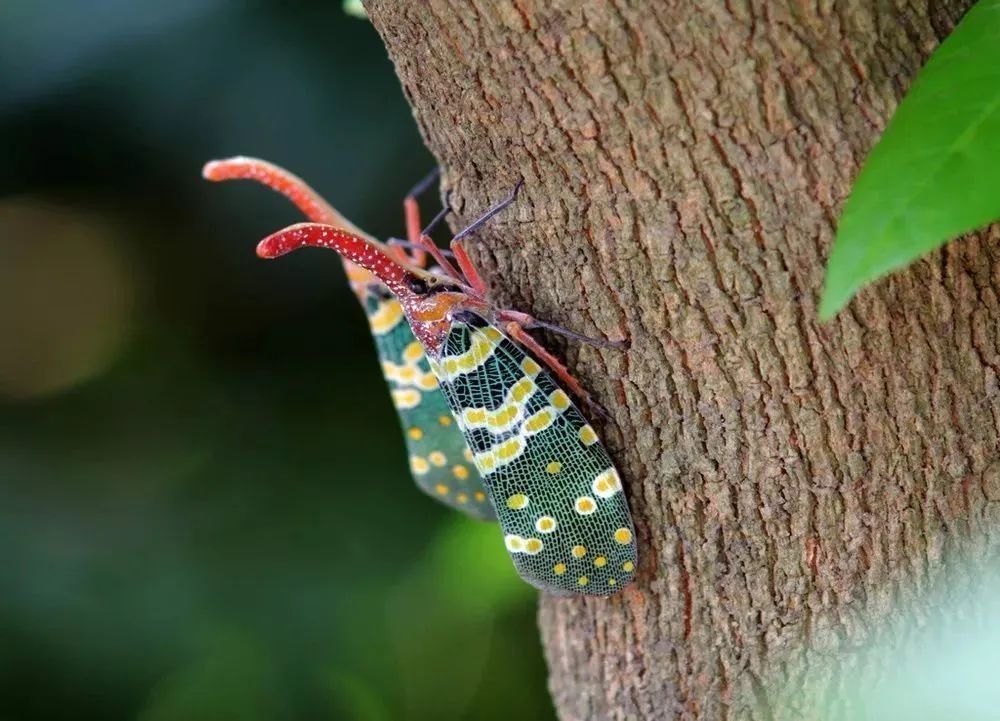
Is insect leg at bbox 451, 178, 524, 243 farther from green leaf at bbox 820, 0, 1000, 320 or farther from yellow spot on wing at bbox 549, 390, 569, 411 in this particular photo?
green leaf at bbox 820, 0, 1000, 320

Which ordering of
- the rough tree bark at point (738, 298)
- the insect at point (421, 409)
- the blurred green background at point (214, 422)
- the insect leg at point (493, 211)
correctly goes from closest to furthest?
1. the rough tree bark at point (738, 298)
2. the insect leg at point (493, 211)
3. the insect at point (421, 409)
4. the blurred green background at point (214, 422)

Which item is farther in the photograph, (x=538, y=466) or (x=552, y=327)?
(x=538, y=466)

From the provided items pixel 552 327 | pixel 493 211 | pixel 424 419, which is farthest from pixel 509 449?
pixel 424 419

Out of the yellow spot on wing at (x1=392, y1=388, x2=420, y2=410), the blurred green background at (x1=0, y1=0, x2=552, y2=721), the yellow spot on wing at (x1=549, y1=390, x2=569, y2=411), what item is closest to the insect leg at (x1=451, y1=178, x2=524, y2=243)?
the yellow spot on wing at (x1=549, y1=390, x2=569, y2=411)

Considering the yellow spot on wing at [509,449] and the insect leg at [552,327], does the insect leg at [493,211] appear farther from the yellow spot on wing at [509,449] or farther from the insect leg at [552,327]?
the yellow spot on wing at [509,449]

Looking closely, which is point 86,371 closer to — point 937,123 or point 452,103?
point 452,103

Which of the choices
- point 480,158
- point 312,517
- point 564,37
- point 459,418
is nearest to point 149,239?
point 312,517

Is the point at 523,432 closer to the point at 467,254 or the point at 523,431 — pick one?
the point at 523,431

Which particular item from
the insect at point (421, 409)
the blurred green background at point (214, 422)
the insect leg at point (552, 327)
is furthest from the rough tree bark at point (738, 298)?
the blurred green background at point (214, 422)
